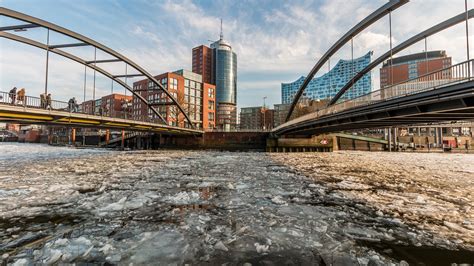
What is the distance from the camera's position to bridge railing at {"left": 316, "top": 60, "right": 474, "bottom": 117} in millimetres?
10084

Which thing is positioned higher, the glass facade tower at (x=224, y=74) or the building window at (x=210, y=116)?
the glass facade tower at (x=224, y=74)

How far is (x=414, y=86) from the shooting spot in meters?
13.1

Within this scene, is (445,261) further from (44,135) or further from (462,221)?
(44,135)

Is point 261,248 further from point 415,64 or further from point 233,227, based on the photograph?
point 415,64

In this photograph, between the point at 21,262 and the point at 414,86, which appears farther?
the point at 414,86

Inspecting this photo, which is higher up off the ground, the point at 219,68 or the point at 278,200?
the point at 219,68

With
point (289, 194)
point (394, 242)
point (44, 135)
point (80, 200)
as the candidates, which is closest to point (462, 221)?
point (394, 242)

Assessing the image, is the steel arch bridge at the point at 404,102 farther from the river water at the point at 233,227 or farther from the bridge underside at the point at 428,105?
Answer: the river water at the point at 233,227

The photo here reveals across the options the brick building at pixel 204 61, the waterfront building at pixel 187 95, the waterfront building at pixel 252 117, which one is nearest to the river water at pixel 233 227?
the waterfront building at pixel 187 95

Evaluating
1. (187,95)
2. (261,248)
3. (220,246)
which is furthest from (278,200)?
(187,95)

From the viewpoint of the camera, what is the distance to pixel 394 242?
12.6ft

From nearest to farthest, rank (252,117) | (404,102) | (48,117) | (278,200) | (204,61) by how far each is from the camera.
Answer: (278,200) → (404,102) → (48,117) → (252,117) → (204,61)

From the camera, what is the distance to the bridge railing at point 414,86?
10.1 m

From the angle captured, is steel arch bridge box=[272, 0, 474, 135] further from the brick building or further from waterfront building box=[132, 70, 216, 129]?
the brick building
